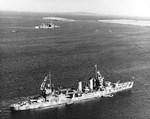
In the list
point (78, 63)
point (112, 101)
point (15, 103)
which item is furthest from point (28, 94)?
point (78, 63)

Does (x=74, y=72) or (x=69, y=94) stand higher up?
(x=74, y=72)

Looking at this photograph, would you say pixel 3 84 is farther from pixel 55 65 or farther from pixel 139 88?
pixel 139 88

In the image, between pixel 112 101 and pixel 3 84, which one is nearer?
pixel 112 101

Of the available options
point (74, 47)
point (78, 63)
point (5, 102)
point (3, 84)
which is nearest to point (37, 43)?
point (74, 47)

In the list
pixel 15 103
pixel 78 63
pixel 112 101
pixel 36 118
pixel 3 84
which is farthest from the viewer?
pixel 78 63

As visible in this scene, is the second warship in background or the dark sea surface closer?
the dark sea surface

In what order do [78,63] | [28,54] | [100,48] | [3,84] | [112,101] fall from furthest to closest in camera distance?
1. [100,48]
2. [28,54]
3. [78,63]
4. [3,84]
5. [112,101]

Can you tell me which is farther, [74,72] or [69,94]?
[74,72]

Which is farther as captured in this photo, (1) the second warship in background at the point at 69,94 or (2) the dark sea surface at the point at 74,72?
(1) the second warship in background at the point at 69,94
